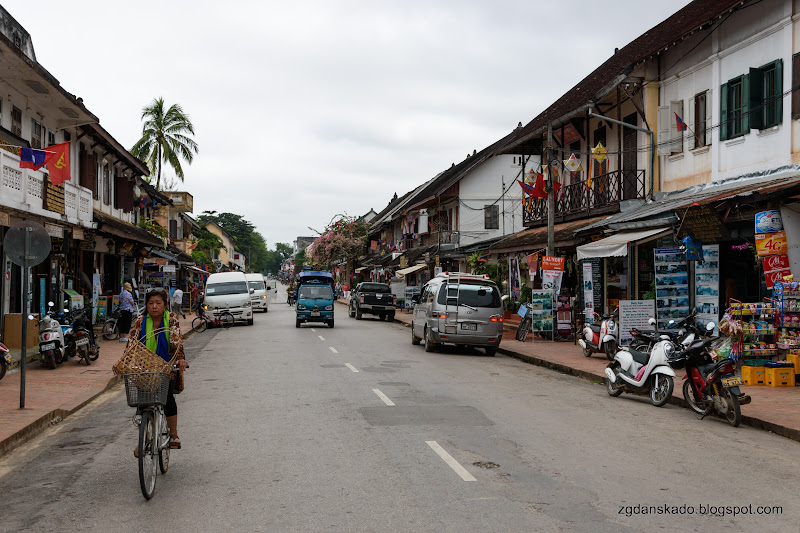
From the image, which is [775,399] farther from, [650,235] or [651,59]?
[651,59]

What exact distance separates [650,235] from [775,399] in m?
5.81

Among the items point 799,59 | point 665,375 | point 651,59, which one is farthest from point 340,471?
point 651,59

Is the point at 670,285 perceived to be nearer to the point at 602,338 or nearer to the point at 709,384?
the point at 602,338

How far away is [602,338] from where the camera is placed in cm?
1752

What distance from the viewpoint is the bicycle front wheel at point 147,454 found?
5.91m

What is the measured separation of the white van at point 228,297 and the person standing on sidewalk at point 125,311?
8454 mm

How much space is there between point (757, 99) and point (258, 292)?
3527 centimetres

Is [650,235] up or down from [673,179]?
down

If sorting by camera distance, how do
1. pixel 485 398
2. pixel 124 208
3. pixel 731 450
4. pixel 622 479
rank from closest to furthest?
pixel 622 479, pixel 731 450, pixel 485 398, pixel 124 208

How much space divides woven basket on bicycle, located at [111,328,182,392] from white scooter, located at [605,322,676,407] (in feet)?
25.3

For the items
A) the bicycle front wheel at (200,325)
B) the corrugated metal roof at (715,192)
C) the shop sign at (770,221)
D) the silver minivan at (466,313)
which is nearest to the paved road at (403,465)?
the shop sign at (770,221)

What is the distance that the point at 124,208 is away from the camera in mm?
Answer: 30344

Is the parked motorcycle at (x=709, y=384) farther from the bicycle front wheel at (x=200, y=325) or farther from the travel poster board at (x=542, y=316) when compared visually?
the bicycle front wheel at (x=200, y=325)

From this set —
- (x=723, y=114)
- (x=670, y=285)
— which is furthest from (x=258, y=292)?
→ (x=723, y=114)
